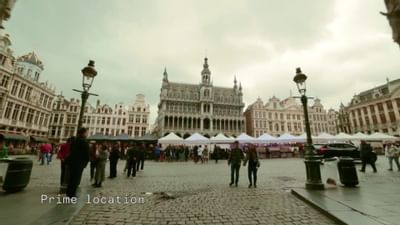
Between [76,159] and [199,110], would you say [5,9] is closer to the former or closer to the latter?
[76,159]

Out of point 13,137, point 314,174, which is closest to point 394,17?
point 314,174

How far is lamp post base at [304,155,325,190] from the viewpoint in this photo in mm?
6320

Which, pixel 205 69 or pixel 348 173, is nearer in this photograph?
pixel 348 173

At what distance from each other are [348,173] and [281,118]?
57182mm

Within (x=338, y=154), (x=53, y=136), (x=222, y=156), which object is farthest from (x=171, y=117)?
(x=338, y=154)

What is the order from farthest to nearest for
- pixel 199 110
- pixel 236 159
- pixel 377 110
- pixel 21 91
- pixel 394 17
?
1. pixel 199 110
2. pixel 377 110
3. pixel 21 91
4. pixel 236 159
5. pixel 394 17

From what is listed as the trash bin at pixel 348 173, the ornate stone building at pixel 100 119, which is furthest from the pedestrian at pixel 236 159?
the ornate stone building at pixel 100 119

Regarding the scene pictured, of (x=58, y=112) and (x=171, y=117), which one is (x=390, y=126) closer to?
(x=171, y=117)

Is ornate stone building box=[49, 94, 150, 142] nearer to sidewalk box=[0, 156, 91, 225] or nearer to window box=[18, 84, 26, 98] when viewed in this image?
window box=[18, 84, 26, 98]

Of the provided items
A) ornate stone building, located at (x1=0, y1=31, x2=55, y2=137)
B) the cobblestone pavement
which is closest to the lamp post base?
the cobblestone pavement

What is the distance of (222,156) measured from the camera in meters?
26.3

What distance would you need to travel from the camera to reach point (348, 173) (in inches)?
266

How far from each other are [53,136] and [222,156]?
152 ft

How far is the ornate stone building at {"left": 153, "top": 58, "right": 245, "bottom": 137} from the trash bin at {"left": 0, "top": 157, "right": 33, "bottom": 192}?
42.6 m
